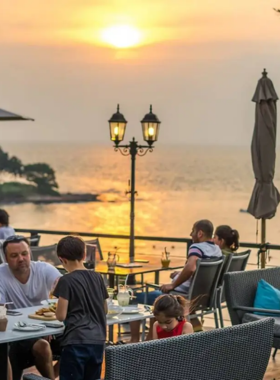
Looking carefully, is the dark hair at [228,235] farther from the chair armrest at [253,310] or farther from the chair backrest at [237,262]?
the chair armrest at [253,310]

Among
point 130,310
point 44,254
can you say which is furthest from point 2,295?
point 44,254

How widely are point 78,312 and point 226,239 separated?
3.27 meters

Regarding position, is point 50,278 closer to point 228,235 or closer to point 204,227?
point 204,227

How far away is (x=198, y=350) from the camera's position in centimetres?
320

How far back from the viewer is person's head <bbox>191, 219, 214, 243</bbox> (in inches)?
263

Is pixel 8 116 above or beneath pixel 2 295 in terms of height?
above

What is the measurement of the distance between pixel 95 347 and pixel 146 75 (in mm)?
28436

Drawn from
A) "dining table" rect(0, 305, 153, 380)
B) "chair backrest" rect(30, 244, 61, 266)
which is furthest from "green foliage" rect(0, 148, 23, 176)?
"dining table" rect(0, 305, 153, 380)

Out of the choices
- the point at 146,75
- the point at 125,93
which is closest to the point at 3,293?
the point at 146,75

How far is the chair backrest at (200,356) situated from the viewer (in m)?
2.98

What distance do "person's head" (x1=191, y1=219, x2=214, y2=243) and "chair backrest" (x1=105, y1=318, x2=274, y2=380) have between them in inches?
124

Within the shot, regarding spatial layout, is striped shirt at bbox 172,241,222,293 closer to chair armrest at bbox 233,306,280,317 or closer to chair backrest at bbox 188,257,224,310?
chair backrest at bbox 188,257,224,310

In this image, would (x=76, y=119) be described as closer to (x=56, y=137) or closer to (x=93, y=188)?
(x=56, y=137)

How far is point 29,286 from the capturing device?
5.18 metres
